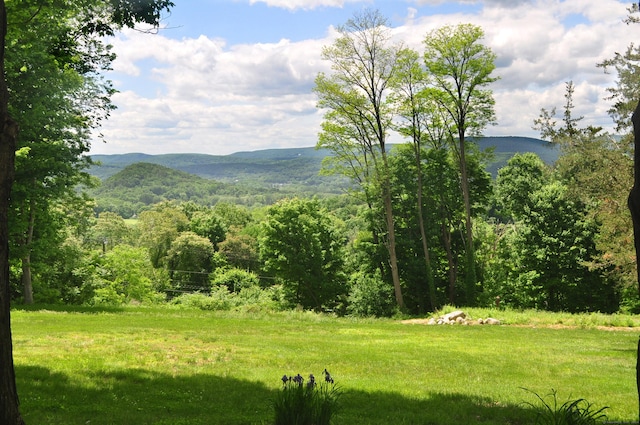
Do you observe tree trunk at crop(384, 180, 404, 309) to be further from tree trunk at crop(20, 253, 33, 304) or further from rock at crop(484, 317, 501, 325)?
tree trunk at crop(20, 253, 33, 304)

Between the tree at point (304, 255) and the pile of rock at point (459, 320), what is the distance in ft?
57.5

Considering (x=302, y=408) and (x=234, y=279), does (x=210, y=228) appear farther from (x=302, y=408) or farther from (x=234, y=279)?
(x=302, y=408)

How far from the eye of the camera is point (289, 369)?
1082 centimetres

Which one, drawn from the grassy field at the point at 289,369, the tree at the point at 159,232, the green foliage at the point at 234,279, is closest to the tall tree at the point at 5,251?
the grassy field at the point at 289,369

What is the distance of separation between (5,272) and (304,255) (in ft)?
122

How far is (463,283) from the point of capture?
36812 mm

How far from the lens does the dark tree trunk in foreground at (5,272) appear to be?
502 centimetres

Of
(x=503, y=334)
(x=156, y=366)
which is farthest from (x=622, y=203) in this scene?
(x=156, y=366)

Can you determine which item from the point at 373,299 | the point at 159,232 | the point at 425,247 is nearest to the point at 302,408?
the point at 373,299

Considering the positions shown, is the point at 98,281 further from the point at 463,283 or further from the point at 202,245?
the point at 202,245

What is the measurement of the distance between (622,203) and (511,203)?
2601 centimetres

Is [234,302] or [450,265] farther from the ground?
[450,265]

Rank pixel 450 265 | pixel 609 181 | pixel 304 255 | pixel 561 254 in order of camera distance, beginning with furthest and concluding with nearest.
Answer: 1. pixel 304 255
2. pixel 450 265
3. pixel 561 254
4. pixel 609 181

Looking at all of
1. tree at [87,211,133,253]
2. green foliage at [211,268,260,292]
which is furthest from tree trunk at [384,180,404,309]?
tree at [87,211,133,253]
